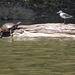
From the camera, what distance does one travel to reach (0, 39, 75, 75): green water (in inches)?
247

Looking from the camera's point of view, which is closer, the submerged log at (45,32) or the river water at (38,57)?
the river water at (38,57)

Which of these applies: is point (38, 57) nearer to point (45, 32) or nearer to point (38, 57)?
point (38, 57)

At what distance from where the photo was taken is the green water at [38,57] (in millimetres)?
6279

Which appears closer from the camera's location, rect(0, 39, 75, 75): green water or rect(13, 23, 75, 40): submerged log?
rect(0, 39, 75, 75): green water

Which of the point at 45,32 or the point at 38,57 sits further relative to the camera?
the point at 45,32

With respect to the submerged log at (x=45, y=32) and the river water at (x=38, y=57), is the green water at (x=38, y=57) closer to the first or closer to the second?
the river water at (x=38, y=57)

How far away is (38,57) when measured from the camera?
773 centimetres

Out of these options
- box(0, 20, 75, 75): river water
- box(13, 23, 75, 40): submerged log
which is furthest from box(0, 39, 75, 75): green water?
box(13, 23, 75, 40): submerged log

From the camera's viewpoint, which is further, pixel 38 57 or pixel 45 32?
pixel 45 32

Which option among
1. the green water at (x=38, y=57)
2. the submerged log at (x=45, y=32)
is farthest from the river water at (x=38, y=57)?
the submerged log at (x=45, y=32)

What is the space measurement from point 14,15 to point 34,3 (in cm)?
327

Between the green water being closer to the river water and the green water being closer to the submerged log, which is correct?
the river water

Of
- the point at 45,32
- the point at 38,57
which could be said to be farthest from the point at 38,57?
the point at 45,32

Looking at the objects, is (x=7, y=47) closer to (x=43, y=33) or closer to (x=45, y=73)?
(x=43, y=33)
